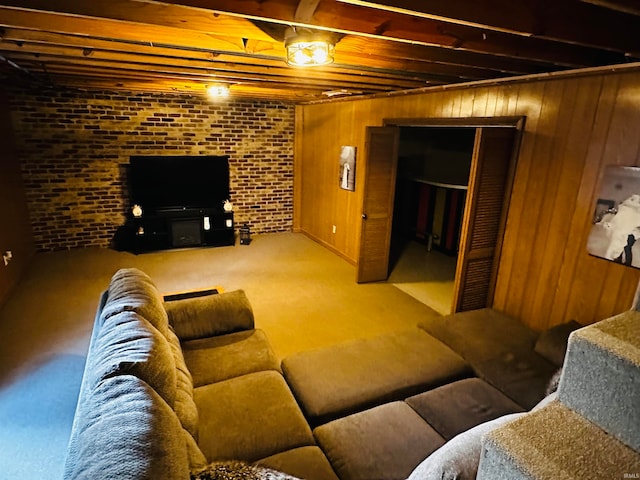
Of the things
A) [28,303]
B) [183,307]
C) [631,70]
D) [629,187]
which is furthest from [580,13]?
[28,303]

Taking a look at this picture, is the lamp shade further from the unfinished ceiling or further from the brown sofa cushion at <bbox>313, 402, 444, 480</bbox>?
the brown sofa cushion at <bbox>313, 402, 444, 480</bbox>

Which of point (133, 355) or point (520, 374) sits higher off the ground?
point (133, 355)

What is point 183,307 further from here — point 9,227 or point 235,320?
point 9,227

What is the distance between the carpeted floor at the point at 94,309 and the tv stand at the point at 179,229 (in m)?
0.22

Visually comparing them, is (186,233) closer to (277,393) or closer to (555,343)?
(277,393)

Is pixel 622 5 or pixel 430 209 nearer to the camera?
pixel 622 5

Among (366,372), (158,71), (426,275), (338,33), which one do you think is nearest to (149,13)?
(338,33)

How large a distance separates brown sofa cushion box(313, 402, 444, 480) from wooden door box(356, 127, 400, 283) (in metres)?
2.79

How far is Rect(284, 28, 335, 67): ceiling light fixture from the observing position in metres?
1.88

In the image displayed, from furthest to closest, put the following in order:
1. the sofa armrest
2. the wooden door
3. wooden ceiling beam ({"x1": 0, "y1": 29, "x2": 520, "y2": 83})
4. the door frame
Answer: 1. the wooden door
2. the door frame
3. the sofa armrest
4. wooden ceiling beam ({"x1": 0, "y1": 29, "x2": 520, "y2": 83})

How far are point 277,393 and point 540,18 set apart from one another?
2227 mm

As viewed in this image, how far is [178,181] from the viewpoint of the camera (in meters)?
5.96

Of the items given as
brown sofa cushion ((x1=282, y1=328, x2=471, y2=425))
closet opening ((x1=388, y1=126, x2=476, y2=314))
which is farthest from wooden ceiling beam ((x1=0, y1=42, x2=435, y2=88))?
closet opening ((x1=388, y1=126, x2=476, y2=314))

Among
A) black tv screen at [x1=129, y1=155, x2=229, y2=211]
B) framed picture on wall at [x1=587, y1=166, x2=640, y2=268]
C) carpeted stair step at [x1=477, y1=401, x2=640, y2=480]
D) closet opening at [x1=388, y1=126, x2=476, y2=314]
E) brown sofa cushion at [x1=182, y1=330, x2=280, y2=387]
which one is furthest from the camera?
black tv screen at [x1=129, y1=155, x2=229, y2=211]
